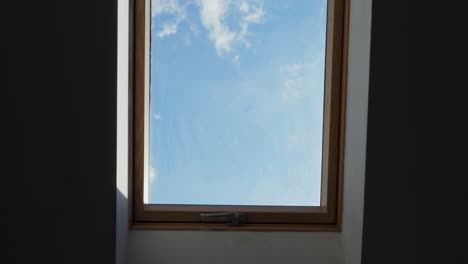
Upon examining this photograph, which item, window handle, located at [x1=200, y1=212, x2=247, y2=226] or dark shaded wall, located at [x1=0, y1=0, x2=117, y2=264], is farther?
window handle, located at [x1=200, y1=212, x2=247, y2=226]

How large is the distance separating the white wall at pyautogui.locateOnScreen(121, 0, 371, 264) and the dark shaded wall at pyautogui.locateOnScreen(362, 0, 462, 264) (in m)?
0.09

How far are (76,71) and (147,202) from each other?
21.1 inches

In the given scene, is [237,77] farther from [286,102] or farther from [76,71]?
[76,71]

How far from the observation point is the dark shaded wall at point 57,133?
1506mm

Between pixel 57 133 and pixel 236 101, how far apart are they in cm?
59

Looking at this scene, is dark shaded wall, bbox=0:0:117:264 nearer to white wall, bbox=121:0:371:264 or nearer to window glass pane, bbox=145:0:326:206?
white wall, bbox=121:0:371:264

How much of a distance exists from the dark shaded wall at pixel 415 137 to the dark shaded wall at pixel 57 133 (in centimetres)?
74

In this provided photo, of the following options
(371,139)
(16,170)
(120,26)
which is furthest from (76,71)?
(371,139)

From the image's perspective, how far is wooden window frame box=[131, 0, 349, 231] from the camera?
1.78 metres

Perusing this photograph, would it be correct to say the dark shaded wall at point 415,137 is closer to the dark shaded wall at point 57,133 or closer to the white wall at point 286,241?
the white wall at point 286,241

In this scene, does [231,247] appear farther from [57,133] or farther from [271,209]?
[57,133]

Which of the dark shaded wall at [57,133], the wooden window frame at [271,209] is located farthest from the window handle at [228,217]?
the dark shaded wall at [57,133]

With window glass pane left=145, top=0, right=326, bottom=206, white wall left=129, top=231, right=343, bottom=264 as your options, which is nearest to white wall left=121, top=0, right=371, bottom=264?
white wall left=129, top=231, right=343, bottom=264

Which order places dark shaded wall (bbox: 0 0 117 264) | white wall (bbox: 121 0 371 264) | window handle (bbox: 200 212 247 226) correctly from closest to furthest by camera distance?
dark shaded wall (bbox: 0 0 117 264) < white wall (bbox: 121 0 371 264) < window handle (bbox: 200 212 247 226)
